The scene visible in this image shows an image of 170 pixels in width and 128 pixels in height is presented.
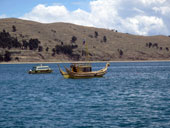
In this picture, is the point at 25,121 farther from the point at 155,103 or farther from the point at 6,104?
the point at 155,103

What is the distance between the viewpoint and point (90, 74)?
8256 cm

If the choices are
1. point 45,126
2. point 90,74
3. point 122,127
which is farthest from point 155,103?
point 90,74

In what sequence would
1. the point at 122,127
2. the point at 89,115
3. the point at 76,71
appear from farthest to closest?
the point at 76,71 → the point at 89,115 → the point at 122,127

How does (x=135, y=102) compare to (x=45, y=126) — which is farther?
(x=135, y=102)

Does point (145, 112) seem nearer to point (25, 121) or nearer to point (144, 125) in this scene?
point (144, 125)

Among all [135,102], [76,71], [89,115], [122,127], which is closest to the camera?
[122,127]

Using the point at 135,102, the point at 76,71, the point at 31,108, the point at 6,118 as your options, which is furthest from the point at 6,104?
the point at 76,71

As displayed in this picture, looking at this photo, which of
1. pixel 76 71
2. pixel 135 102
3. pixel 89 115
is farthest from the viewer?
pixel 76 71

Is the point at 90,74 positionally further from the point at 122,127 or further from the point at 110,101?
the point at 122,127

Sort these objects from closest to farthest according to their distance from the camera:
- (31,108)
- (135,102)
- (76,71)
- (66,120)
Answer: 1. (66,120)
2. (31,108)
3. (135,102)
4. (76,71)

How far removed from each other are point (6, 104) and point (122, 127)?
691 inches

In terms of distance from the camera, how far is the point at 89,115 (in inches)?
1292

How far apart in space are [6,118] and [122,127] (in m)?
10.8

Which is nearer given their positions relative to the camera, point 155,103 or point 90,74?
point 155,103
